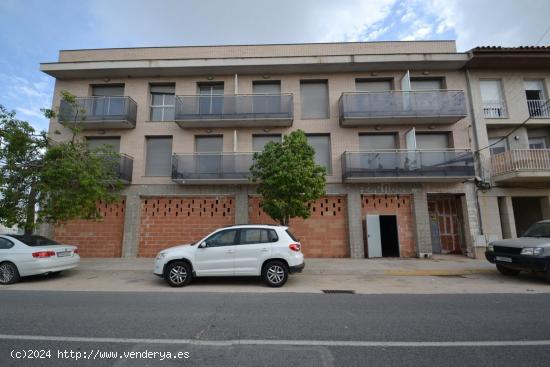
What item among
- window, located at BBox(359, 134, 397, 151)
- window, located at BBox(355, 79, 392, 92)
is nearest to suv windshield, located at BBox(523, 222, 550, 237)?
window, located at BBox(359, 134, 397, 151)

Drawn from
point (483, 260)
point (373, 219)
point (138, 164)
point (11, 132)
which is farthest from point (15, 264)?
point (483, 260)

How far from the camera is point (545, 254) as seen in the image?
742cm

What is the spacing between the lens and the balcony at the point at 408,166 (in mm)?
12281

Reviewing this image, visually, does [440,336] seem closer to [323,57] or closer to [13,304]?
[13,304]

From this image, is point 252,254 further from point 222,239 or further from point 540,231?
point 540,231

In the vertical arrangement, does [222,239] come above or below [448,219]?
below

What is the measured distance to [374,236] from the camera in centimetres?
1230

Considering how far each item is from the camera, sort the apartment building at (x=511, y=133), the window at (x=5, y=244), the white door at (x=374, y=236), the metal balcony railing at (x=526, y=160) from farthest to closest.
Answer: the apartment building at (x=511, y=133)
the white door at (x=374, y=236)
the metal balcony railing at (x=526, y=160)
the window at (x=5, y=244)

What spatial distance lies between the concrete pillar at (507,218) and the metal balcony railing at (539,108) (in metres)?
4.57

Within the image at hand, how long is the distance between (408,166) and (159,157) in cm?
1214

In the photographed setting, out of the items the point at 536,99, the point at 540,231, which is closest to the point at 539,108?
the point at 536,99

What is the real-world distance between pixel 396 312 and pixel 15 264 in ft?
32.7

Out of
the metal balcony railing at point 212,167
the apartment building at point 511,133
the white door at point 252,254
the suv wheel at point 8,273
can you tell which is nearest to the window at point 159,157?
the metal balcony railing at point 212,167

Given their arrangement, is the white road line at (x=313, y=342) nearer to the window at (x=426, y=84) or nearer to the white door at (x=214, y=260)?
the white door at (x=214, y=260)
